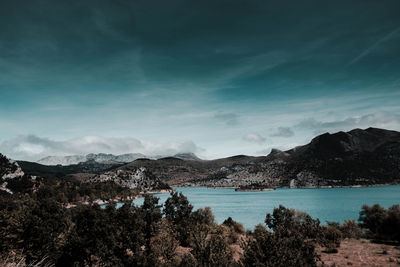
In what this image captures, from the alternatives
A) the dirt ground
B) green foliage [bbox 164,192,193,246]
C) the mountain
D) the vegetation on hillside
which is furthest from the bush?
the mountain

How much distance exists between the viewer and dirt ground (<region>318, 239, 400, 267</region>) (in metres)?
41.3

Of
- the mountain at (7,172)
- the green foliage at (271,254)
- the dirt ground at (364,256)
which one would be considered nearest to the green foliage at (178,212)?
the dirt ground at (364,256)

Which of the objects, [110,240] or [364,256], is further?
[364,256]

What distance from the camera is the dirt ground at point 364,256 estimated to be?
136 feet

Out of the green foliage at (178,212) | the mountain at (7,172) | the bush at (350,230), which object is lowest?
the bush at (350,230)

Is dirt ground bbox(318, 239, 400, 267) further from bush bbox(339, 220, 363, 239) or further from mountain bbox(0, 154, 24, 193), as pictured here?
mountain bbox(0, 154, 24, 193)

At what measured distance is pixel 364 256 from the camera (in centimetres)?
4597

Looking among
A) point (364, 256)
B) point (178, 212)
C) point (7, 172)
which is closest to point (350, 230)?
point (364, 256)

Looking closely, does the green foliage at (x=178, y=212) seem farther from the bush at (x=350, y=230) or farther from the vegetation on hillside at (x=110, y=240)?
the bush at (x=350, y=230)

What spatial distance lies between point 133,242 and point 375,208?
8061 centimetres

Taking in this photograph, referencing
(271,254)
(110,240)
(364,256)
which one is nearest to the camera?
(271,254)

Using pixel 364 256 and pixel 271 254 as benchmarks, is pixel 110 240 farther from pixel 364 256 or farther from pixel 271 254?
pixel 364 256

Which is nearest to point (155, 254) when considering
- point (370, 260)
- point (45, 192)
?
point (370, 260)

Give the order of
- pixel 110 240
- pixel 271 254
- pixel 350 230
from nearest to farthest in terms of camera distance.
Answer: pixel 271 254 < pixel 110 240 < pixel 350 230
